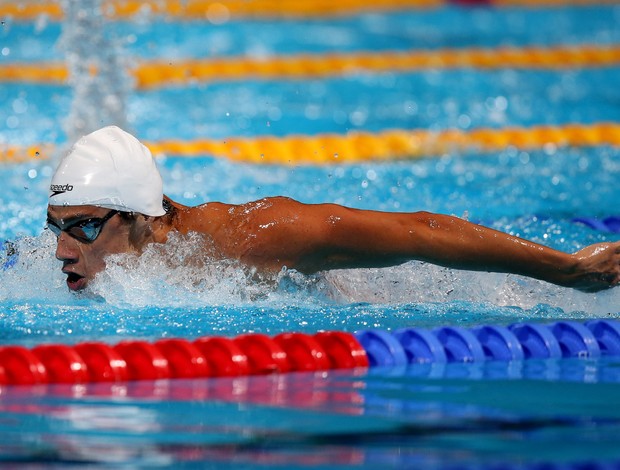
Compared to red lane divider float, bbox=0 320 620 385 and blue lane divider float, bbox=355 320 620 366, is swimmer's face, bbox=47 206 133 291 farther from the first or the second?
blue lane divider float, bbox=355 320 620 366

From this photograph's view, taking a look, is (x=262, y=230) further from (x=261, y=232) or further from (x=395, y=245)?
(x=395, y=245)

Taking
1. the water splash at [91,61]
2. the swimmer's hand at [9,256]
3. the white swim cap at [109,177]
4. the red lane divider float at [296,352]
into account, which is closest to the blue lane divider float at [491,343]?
the red lane divider float at [296,352]

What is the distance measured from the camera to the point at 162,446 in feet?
7.29

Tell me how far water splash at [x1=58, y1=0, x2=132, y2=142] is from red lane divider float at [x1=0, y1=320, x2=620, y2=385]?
4021 millimetres

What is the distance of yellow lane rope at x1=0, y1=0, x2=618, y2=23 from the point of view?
10320 millimetres

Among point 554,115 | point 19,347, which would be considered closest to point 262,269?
point 19,347

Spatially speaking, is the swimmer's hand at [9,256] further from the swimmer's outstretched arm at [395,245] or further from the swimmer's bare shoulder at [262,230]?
the swimmer's outstretched arm at [395,245]

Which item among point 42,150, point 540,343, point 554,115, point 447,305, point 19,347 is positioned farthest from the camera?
point 554,115

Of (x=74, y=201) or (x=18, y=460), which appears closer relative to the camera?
(x=18, y=460)

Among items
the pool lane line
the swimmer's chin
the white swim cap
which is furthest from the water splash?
the swimmer's chin

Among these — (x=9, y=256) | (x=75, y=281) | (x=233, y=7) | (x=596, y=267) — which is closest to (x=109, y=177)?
(x=75, y=281)

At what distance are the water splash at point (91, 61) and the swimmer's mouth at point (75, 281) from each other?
11.8ft

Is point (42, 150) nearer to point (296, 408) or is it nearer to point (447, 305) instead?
point (447, 305)

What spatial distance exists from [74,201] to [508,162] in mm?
3769
